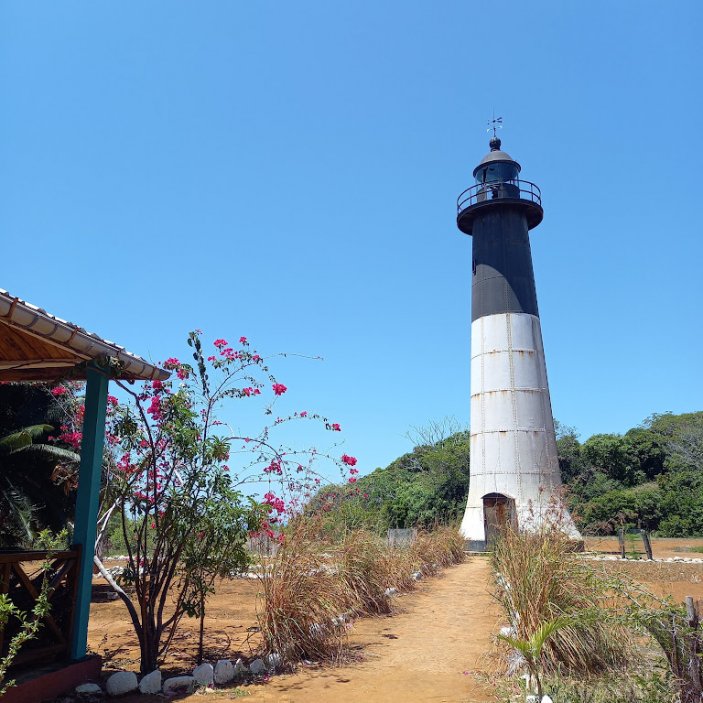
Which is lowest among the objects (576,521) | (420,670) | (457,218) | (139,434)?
(420,670)

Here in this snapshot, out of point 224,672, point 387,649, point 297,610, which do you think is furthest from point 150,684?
point 387,649

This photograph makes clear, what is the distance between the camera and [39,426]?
413 inches

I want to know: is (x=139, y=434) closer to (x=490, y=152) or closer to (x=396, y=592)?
(x=396, y=592)

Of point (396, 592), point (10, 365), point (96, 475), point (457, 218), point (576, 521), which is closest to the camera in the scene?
point (96, 475)

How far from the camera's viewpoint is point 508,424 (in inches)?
714

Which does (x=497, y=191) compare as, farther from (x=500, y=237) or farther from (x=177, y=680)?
(x=177, y=680)

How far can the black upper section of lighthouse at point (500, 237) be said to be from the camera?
62.6 ft

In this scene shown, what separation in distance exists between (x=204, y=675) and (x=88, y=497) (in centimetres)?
165

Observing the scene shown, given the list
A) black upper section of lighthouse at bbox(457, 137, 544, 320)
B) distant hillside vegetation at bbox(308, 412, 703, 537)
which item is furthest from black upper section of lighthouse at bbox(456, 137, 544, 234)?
distant hillside vegetation at bbox(308, 412, 703, 537)

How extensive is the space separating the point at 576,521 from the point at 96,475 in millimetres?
6052

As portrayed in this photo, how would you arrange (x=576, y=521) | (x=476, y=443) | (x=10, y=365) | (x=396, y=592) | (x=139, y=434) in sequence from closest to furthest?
(x=139, y=434) < (x=10, y=365) < (x=576, y=521) < (x=396, y=592) < (x=476, y=443)

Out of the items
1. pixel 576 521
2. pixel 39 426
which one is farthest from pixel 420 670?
pixel 39 426

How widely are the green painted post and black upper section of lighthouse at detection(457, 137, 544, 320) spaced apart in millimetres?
15658

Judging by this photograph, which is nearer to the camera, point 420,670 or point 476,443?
point 420,670
